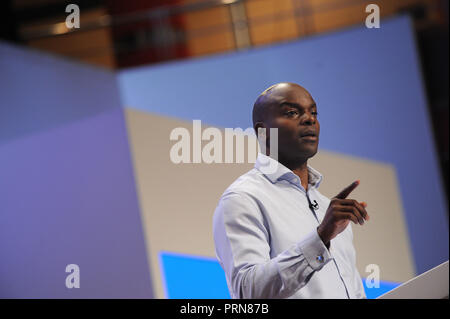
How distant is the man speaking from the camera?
4.04 ft

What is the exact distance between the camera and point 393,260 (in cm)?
255

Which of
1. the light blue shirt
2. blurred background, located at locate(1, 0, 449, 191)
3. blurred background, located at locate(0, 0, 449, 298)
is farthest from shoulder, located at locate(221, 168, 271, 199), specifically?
blurred background, located at locate(1, 0, 449, 191)

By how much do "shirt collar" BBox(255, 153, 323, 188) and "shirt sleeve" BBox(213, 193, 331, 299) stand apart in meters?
0.11

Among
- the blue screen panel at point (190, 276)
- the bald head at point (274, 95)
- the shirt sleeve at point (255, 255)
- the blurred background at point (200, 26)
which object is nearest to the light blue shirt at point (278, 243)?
the shirt sleeve at point (255, 255)

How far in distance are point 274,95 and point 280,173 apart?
18cm

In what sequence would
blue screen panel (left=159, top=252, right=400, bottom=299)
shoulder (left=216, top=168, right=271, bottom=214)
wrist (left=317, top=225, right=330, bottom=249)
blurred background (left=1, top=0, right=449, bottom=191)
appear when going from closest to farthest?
1. wrist (left=317, top=225, right=330, bottom=249)
2. shoulder (left=216, top=168, right=271, bottom=214)
3. blue screen panel (left=159, top=252, right=400, bottom=299)
4. blurred background (left=1, top=0, right=449, bottom=191)

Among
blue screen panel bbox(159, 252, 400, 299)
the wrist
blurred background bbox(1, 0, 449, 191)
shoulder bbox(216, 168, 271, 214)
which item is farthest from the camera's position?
blurred background bbox(1, 0, 449, 191)

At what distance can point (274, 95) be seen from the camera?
137 centimetres

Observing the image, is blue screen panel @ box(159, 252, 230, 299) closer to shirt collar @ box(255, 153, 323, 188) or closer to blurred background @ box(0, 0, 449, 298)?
blurred background @ box(0, 0, 449, 298)

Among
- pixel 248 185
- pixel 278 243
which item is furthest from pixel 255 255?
pixel 248 185

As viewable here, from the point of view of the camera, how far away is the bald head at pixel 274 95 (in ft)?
4.47

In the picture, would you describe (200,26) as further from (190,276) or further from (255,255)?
(255,255)

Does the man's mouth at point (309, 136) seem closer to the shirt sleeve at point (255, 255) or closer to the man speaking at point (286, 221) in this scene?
the man speaking at point (286, 221)
